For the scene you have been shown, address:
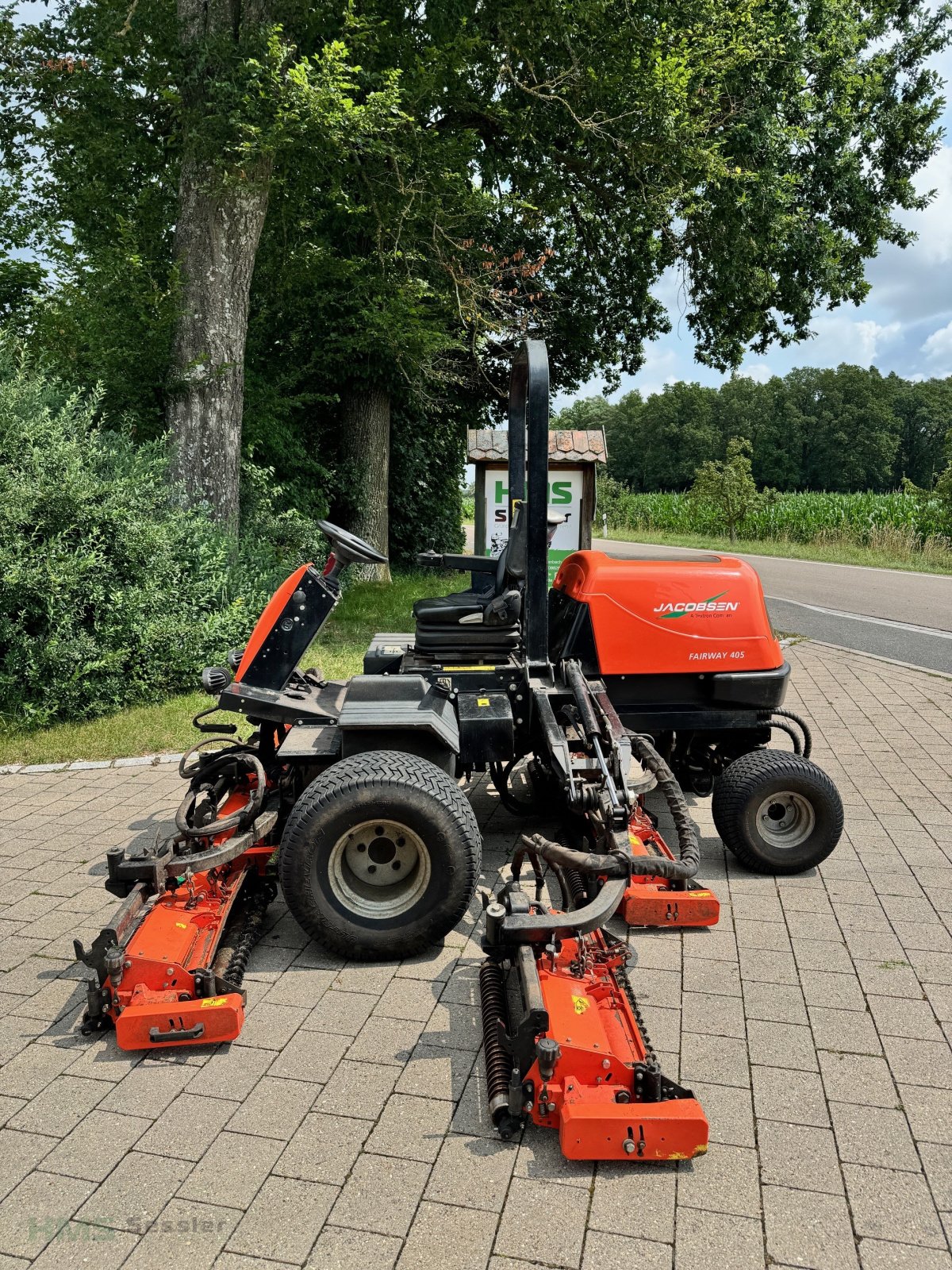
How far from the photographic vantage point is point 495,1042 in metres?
2.90

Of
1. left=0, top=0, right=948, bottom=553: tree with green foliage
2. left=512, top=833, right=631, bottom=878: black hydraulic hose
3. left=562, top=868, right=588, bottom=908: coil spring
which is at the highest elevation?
left=0, top=0, right=948, bottom=553: tree with green foliage

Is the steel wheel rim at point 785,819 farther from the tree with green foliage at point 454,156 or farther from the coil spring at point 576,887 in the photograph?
the tree with green foliage at point 454,156

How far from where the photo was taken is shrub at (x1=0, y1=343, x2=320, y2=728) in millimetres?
6879

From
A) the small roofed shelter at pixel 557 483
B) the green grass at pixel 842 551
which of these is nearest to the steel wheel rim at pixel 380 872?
the small roofed shelter at pixel 557 483

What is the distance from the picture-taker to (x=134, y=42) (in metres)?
9.39

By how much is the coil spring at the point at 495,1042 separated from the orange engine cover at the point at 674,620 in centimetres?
177

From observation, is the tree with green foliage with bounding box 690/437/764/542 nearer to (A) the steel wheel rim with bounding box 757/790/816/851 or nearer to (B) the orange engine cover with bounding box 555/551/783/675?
(B) the orange engine cover with bounding box 555/551/783/675

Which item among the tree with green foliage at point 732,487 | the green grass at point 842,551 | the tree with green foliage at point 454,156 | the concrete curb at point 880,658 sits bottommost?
the concrete curb at point 880,658

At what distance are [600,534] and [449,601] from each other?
3469cm

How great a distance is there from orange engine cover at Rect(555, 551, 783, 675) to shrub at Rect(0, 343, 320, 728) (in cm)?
407

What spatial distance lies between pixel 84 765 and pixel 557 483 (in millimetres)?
5962

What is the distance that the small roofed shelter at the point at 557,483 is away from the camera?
396 inches

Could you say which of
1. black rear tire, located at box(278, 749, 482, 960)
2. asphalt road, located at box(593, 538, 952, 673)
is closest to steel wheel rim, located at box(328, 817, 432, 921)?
black rear tire, located at box(278, 749, 482, 960)

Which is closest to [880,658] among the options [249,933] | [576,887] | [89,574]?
[576,887]
